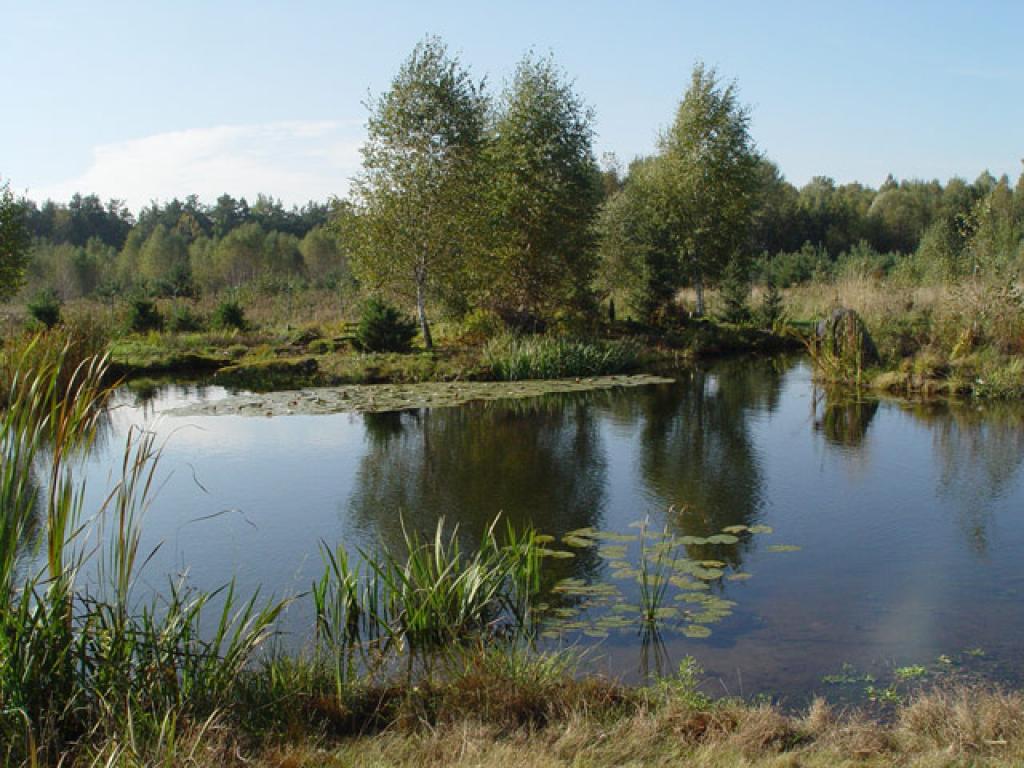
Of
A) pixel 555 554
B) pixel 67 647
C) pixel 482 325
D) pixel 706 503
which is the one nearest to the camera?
pixel 67 647

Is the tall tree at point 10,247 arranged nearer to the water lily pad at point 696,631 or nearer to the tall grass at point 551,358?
the tall grass at point 551,358

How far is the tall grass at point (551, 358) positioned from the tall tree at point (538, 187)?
9.14 ft

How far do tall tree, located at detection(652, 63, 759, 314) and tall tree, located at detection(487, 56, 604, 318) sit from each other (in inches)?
282

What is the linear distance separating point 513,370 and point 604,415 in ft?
16.0

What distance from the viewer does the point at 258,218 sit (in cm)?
7975

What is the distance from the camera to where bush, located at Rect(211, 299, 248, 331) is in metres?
26.9

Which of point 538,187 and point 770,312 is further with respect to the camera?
point 770,312

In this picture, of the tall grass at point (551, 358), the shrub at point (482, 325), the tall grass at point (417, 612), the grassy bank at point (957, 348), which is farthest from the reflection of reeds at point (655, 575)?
the shrub at point (482, 325)

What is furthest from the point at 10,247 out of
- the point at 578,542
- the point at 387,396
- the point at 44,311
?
the point at 578,542

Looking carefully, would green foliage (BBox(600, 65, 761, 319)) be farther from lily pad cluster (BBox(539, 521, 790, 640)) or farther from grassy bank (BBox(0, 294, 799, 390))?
lily pad cluster (BBox(539, 521, 790, 640))

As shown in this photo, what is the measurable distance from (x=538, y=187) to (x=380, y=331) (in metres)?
6.02

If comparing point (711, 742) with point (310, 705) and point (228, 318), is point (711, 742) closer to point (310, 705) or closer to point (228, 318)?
point (310, 705)

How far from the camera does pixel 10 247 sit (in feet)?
74.0

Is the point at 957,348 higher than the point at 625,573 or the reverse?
higher
